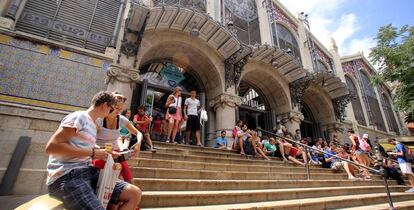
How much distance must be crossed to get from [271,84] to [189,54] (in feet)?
15.7

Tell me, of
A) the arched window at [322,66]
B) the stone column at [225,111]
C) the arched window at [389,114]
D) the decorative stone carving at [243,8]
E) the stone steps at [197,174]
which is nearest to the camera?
the stone steps at [197,174]

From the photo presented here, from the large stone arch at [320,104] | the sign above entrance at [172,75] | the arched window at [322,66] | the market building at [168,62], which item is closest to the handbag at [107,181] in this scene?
the market building at [168,62]

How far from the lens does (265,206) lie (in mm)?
2941

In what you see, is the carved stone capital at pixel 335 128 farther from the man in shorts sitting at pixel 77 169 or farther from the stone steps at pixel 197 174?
the man in shorts sitting at pixel 77 169

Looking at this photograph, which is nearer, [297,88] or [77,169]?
[77,169]

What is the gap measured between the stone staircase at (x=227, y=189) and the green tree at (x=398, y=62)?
7.84 m

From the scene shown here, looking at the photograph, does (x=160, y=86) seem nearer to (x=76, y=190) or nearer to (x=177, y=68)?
(x=177, y=68)

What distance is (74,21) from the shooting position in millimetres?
6922

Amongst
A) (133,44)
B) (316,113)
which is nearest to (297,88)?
(316,113)

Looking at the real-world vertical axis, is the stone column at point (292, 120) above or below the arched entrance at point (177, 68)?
below

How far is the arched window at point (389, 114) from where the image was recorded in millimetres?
17258

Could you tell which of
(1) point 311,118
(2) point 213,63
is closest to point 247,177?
(2) point 213,63

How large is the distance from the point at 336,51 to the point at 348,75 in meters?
2.08

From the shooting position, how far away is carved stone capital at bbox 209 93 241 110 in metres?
8.59
